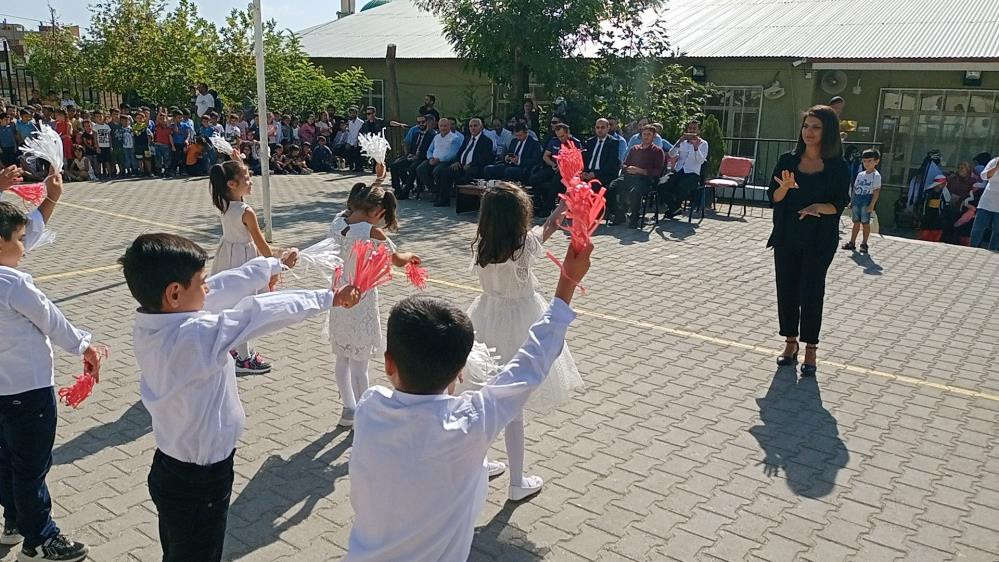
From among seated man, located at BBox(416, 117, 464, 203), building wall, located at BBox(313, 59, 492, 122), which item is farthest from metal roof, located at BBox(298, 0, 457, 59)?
seated man, located at BBox(416, 117, 464, 203)

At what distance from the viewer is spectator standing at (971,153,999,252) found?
11.2 meters

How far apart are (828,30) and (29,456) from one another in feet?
65.2

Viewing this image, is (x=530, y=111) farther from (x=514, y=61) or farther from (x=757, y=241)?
(x=757, y=241)

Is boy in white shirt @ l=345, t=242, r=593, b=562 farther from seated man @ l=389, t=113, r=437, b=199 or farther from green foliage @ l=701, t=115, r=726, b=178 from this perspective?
green foliage @ l=701, t=115, r=726, b=178

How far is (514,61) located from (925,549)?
48.6 ft

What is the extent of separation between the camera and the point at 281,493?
14.1ft

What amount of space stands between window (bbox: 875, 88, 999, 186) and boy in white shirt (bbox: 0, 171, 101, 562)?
1847 cm

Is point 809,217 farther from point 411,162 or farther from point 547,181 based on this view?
point 411,162

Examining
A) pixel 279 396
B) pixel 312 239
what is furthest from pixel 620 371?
pixel 312 239

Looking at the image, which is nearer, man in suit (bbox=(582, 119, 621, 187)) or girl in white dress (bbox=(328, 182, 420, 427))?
girl in white dress (bbox=(328, 182, 420, 427))

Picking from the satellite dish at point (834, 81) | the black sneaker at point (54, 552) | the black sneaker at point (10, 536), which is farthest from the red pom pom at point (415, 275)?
the satellite dish at point (834, 81)

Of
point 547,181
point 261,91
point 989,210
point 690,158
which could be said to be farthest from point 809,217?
point 547,181

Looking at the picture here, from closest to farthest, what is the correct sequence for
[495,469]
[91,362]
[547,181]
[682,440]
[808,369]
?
[91,362] → [495,469] → [682,440] → [808,369] → [547,181]

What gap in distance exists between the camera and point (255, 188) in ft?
58.5
